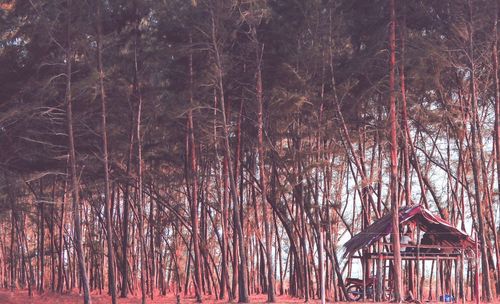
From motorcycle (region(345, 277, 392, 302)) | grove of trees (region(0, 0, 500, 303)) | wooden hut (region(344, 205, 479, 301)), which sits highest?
grove of trees (region(0, 0, 500, 303))

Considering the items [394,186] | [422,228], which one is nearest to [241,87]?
[394,186]

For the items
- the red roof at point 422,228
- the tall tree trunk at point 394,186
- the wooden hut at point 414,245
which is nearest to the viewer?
the tall tree trunk at point 394,186

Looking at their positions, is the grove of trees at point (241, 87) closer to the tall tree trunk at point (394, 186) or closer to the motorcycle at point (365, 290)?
the tall tree trunk at point (394, 186)

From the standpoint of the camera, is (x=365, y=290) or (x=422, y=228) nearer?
(x=365, y=290)

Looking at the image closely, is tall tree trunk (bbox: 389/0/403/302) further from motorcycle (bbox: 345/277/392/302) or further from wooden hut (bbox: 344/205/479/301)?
motorcycle (bbox: 345/277/392/302)

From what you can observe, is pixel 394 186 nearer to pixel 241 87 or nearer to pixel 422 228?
pixel 422 228

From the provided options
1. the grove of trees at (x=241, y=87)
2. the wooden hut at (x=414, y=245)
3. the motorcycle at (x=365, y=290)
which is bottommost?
the motorcycle at (x=365, y=290)

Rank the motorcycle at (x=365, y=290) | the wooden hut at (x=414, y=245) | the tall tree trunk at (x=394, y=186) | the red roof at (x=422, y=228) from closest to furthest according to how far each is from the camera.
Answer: the tall tree trunk at (x=394, y=186) → the red roof at (x=422, y=228) → the wooden hut at (x=414, y=245) → the motorcycle at (x=365, y=290)

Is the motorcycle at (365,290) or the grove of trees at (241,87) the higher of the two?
the grove of trees at (241,87)

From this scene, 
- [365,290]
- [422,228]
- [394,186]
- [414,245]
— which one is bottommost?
[365,290]

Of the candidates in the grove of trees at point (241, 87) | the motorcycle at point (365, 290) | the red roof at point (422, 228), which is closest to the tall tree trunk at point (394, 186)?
the grove of trees at point (241, 87)

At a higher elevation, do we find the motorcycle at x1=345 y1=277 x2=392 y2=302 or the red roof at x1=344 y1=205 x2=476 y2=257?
the red roof at x1=344 y1=205 x2=476 y2=257

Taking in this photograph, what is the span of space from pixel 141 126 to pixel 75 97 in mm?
4696

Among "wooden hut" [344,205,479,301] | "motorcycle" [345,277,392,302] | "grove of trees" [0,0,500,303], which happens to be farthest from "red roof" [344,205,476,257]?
"motorcycle" [345,277,392,302]
